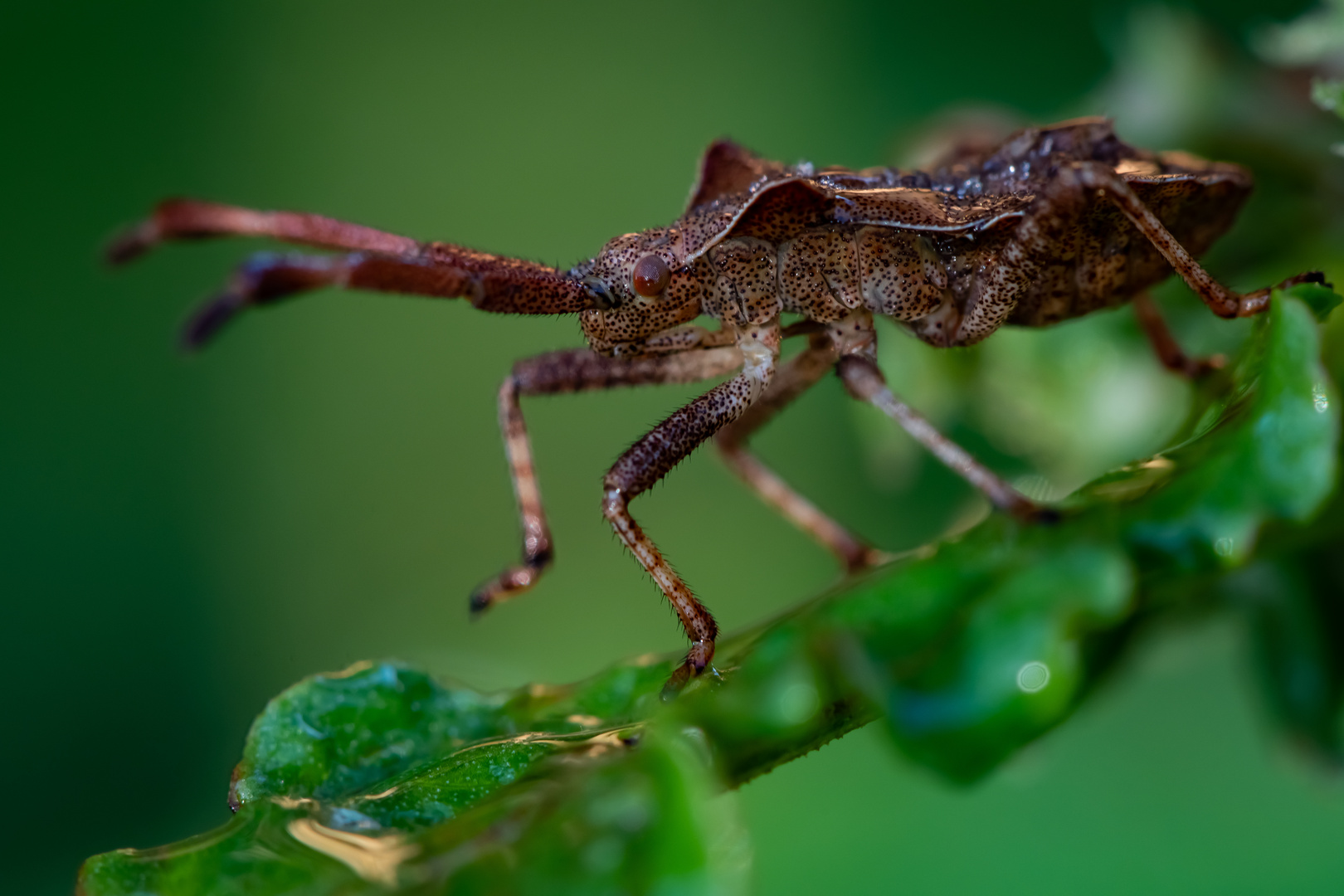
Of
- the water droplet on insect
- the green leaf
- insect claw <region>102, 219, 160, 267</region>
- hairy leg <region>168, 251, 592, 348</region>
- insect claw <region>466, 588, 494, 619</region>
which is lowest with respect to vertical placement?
insect claw <region>466, 588, 494, 619</region>

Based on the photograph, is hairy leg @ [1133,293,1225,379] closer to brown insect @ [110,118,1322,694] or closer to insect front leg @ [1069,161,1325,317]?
brown insect @ [110,118,1322,694]

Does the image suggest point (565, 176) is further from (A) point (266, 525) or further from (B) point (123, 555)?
(B) point (123, 555)

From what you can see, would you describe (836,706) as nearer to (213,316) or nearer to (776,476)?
(213,316)

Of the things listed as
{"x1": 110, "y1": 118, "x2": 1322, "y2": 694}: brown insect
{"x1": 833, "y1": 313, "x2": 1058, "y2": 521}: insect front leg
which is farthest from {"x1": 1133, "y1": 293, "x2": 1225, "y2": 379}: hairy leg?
{"x1": 833, "y1": 313, "x2": 1058, "y2": 521}: insect front leg

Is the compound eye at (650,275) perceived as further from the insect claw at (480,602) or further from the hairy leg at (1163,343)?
the hairy leg at (1163,343)

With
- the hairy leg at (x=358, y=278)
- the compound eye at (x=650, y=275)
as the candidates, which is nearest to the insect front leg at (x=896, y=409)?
the compound eye at (x=650, y=275)
